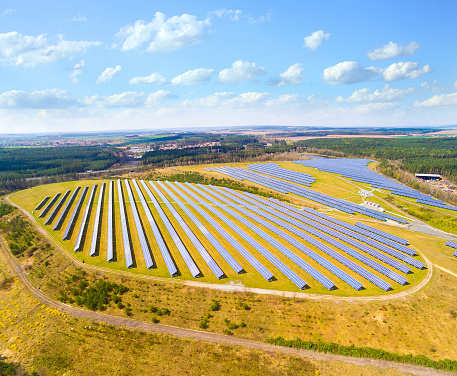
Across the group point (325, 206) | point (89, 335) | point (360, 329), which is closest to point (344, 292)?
point (360, 329)

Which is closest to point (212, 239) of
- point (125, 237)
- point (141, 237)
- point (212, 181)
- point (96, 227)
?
point (141, 237)

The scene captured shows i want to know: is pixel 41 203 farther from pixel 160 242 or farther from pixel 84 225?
pixel 160 242

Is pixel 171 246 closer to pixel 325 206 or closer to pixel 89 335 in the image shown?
pixel 89 335

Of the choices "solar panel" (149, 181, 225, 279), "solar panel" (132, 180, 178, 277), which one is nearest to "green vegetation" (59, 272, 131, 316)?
"solar panel" (132, 180, 178, 277)

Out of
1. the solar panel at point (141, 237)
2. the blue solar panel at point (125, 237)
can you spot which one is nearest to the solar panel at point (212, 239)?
the solar panel at point (141, 237)

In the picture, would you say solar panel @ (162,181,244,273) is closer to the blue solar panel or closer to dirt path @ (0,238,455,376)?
dirt path @ (0,238,455,376)

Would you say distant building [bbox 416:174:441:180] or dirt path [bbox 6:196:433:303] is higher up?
distant building [bbox 416:174:441:180]

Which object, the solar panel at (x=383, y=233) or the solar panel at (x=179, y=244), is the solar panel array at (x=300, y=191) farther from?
the solar panel at (x=179, y=244)
